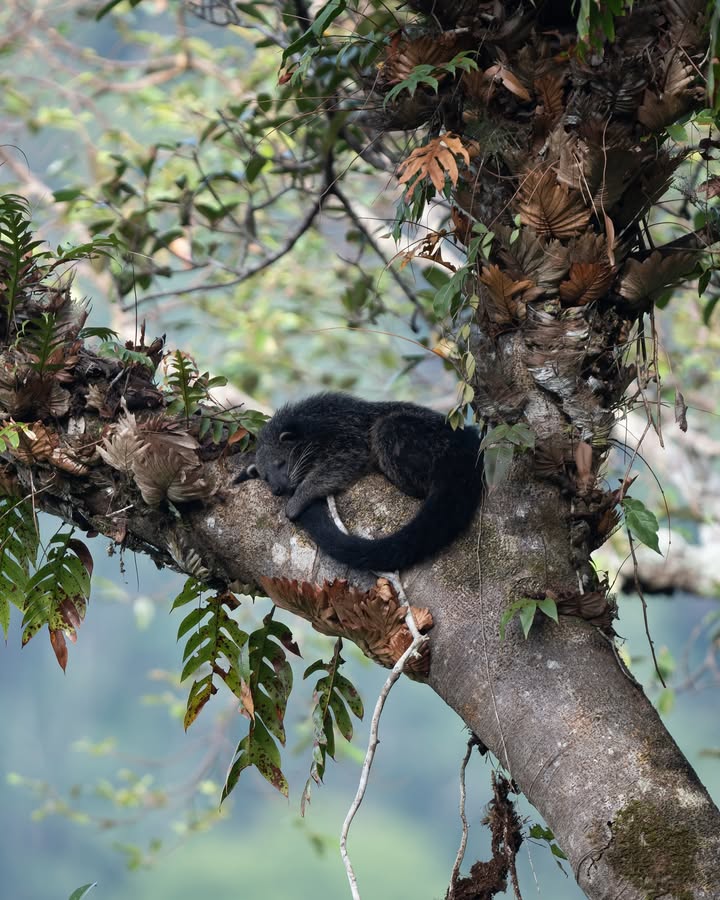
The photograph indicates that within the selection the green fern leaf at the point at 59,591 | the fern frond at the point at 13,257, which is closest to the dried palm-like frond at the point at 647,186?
the fern frond at the point at 13,257

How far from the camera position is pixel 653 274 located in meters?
1.79

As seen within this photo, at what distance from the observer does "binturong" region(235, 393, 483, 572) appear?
6.03 ft

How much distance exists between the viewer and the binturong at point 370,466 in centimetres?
184

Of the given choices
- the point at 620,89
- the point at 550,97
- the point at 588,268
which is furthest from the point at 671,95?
the point at 588,268

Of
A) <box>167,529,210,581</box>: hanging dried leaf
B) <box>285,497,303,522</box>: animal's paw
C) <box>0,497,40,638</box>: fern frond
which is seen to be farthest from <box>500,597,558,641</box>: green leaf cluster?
<box>0,497,40,638</box>: fern frond

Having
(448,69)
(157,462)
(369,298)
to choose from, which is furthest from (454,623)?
(369,298)

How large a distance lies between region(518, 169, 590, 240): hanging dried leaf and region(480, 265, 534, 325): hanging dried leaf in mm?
103

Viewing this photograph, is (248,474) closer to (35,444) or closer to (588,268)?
(35,444)

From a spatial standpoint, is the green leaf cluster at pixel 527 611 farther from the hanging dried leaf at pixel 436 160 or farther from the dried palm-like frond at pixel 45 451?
the dried palm-like frond at pixel 45 451

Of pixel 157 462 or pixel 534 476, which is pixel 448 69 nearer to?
pixel 534 476

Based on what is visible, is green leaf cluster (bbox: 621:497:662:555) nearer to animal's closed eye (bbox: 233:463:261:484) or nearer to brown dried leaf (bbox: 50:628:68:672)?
animal's closed eye (bbox: 233:463:261:484)

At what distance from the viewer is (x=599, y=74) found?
1.73 metres

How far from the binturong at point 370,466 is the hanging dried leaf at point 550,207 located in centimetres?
46

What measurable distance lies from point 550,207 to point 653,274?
9.4 inches
